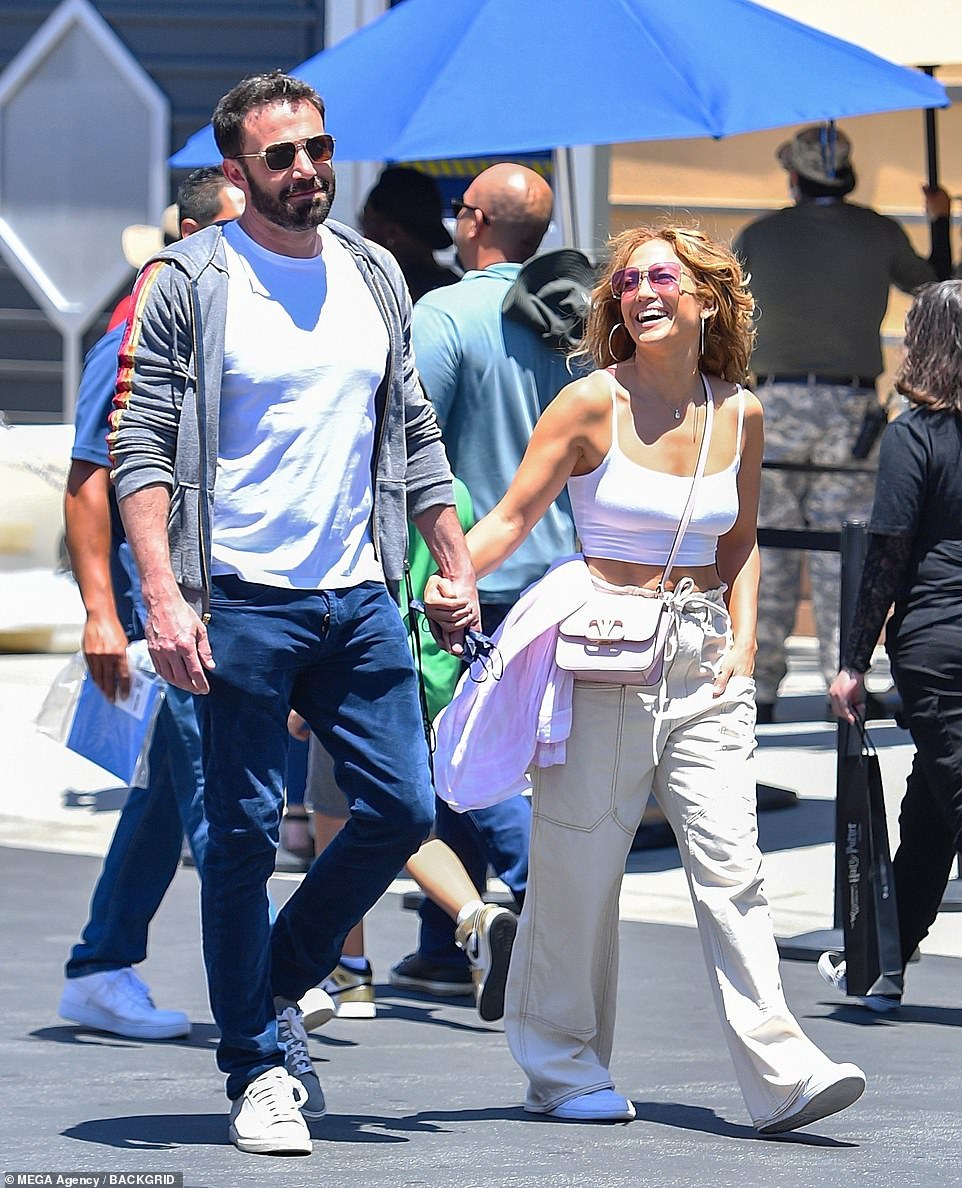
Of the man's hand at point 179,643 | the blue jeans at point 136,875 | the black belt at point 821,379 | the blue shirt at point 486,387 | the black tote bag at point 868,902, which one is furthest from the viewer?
the black belt at point 821,379

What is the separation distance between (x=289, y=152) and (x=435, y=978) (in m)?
2.41

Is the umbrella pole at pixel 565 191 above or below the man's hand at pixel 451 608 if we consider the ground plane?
above

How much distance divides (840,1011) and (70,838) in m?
3.24

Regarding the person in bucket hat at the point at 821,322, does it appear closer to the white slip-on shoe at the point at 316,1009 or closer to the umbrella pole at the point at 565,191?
the umbrella pole at the point at 565,191

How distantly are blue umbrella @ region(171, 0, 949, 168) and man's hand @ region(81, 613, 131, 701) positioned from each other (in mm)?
2287

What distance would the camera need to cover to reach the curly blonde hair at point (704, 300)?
4766mm

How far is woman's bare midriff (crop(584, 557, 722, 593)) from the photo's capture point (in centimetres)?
470

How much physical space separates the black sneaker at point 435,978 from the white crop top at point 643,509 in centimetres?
166

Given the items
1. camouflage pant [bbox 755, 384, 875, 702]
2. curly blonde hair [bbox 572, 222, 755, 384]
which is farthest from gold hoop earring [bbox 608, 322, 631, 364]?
camouflage pant [bbox 755, 384, 875, 702]

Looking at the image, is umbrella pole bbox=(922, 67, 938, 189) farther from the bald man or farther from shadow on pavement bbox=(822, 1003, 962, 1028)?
shadow on pavement bbox=(822, 1003, 962, 1028)

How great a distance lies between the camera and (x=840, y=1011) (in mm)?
5809

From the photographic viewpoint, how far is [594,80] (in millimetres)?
7078

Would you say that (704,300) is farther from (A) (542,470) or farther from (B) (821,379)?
(B) (821,379)

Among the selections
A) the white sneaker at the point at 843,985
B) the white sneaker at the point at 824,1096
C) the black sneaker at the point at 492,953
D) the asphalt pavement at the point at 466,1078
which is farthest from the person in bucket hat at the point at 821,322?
the white sneaker at the point at 824,1096
